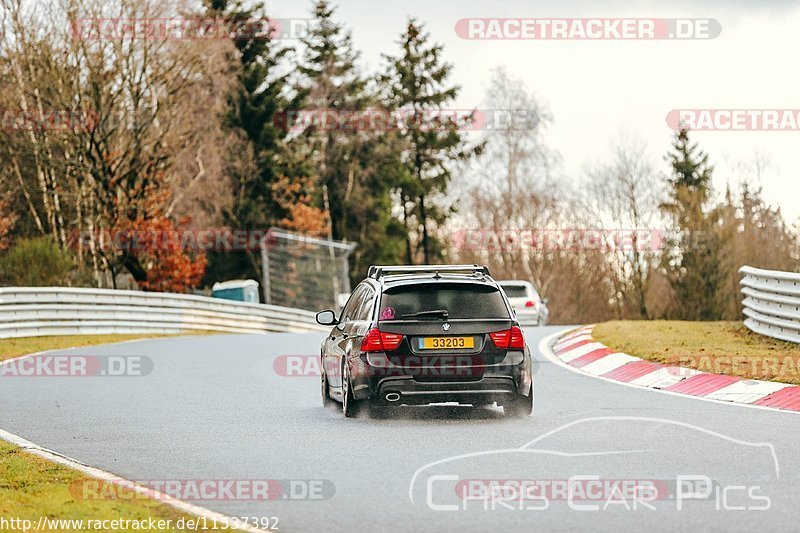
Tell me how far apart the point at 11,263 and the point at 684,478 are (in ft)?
91.5

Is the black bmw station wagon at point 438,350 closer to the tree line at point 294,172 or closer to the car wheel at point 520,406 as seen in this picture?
the car wheel at point 520,406

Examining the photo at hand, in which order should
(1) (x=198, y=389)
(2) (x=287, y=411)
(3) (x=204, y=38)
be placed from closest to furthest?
(2) (x=287, y=411)
(1) (x=198, y=389)
(3) (x=204, y=38)

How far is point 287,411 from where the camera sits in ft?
47.0

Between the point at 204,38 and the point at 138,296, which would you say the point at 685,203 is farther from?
the point at 138,296

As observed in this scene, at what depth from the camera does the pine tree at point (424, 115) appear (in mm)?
73062

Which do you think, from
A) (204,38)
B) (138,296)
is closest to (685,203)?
(204,38)

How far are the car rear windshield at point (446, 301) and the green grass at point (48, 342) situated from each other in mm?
11511

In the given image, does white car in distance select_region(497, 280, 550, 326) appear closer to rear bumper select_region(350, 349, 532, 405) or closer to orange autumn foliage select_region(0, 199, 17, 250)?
orange autumn foliage select_region(0, 199, 17, 250)

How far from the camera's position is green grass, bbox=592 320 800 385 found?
1630 centimetres

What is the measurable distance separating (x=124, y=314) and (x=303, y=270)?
11571 mm

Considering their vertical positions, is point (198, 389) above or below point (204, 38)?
below

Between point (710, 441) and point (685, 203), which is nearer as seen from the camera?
point (710, 441)

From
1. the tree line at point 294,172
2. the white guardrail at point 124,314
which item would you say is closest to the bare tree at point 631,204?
the tree line at point 294,172

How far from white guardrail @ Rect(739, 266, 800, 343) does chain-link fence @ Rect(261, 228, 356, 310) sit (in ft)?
68.5
